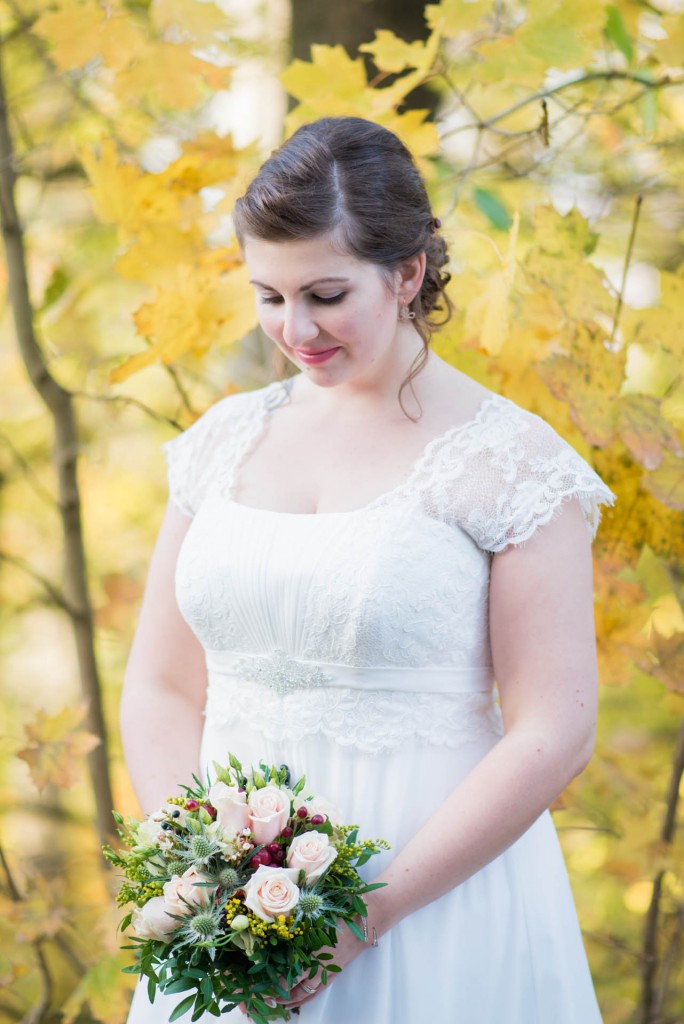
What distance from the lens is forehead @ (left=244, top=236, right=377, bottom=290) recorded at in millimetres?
1608

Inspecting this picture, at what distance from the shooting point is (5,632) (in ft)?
16.6

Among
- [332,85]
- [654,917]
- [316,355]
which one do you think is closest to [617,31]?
[332,85]

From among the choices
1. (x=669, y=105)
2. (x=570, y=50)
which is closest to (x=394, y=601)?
(x=570, y=50)

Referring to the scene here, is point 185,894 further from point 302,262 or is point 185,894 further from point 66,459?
point 66,459

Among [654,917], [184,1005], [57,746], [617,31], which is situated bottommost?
[654,917]

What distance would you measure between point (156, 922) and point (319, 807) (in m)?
0.28

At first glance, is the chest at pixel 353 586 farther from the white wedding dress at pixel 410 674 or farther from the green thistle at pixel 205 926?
the green thistle at pixel 205 926

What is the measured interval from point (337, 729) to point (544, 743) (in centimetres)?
36

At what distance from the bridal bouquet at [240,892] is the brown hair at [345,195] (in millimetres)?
885

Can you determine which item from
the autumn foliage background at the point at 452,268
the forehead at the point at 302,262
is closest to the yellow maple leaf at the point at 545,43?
the autumn foliage background at the point at 452,268

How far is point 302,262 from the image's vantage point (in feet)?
5.29

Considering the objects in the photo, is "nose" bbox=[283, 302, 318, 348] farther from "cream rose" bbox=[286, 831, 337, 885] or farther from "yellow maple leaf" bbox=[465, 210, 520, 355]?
"cream rose" bbox=[286, 831, 337, 885]

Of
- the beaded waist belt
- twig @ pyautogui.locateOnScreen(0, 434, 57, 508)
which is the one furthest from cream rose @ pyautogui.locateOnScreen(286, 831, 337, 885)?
twig @ pyautogui.locateOnScreen(0, 434, 57, 508)

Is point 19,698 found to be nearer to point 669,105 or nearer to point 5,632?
point 5,632
